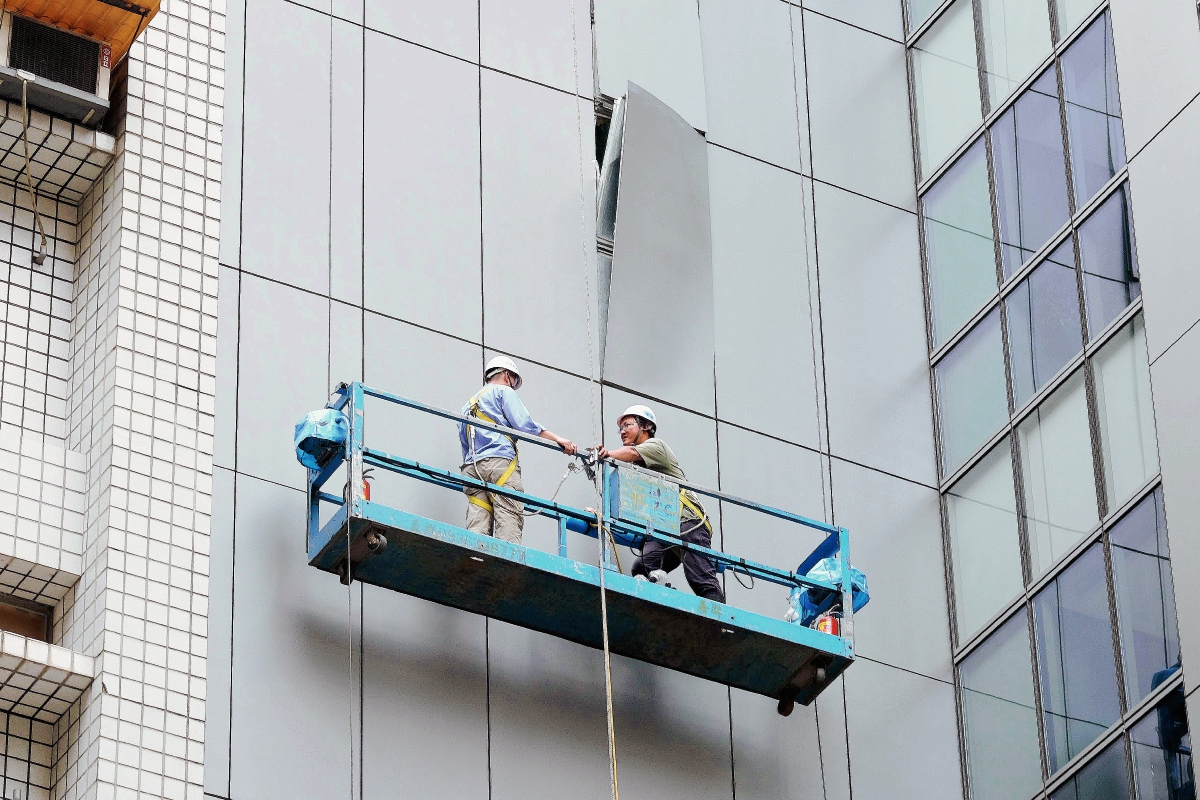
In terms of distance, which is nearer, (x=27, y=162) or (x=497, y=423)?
(x=27, y=162)

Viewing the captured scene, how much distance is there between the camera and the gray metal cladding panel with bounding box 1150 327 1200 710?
61.4 ft

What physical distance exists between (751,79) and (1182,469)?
23.3 feet

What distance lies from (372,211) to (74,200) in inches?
108

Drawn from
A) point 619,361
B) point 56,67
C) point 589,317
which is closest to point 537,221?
point 589,317

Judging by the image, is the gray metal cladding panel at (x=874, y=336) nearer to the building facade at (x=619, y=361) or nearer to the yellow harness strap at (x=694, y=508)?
the building facade at (x=619, y=361)

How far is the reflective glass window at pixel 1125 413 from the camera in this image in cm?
1991

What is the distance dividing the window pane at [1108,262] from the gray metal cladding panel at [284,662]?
8094 mm

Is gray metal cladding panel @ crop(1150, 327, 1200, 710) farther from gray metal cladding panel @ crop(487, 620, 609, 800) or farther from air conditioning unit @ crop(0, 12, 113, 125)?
air conditioning unit @ crop(0, 12, 113, 125)

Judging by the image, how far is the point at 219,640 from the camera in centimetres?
1652

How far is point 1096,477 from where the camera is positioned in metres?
20.4

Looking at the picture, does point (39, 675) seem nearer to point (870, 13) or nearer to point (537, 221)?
point (537, 221)

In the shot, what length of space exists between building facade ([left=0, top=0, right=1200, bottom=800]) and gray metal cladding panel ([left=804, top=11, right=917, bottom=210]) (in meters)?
0.05

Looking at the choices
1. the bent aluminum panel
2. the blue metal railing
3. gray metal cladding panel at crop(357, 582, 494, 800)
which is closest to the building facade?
gray metal cladding panel at crop(357, 582, 494, 800)

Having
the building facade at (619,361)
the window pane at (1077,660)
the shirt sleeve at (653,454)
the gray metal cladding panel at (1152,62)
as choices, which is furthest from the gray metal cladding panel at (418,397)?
the gray metal cladding panel at (1152,62)
